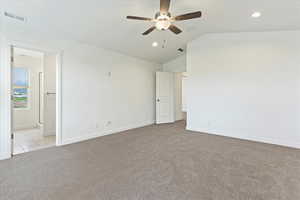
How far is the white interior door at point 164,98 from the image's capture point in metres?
6.36

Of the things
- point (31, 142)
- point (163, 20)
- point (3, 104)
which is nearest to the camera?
point (163, 20)

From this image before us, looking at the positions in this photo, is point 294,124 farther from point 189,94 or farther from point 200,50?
point 200,50

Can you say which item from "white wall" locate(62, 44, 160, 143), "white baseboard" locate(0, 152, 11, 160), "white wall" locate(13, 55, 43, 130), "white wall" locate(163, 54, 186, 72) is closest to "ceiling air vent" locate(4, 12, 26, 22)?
"white wall" locate(62, 44, 160, 143)

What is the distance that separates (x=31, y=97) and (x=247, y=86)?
7324 mm

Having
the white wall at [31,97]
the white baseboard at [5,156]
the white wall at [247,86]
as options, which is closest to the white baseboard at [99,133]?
the white baseboard at [5,156]

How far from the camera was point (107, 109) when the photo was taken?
15.3 ft

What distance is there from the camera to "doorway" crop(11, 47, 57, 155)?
4.66 meters

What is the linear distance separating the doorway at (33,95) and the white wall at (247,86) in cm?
447

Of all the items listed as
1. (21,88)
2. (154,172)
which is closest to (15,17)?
(154,172)

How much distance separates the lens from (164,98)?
6.46 m

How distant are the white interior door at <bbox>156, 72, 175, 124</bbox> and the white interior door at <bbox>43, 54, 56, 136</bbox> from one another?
146 inches

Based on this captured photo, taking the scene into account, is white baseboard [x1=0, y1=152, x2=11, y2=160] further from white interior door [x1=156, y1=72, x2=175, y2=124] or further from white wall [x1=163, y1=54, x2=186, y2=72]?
white wall [x1=163, y1=54, x2=186, y2=72]

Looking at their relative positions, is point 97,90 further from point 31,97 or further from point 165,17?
point 31,97

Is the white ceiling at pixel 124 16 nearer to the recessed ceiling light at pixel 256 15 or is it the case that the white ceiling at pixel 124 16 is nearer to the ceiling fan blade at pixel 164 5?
the recessed ceiling light at pixel 256 15
